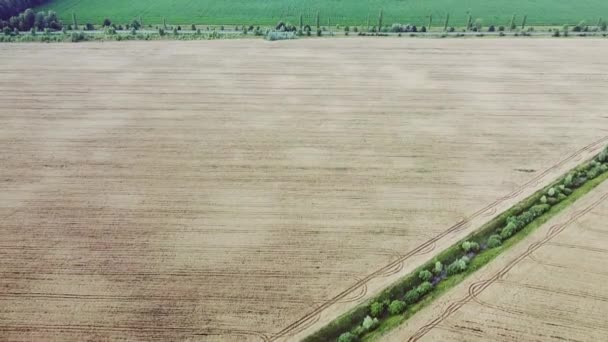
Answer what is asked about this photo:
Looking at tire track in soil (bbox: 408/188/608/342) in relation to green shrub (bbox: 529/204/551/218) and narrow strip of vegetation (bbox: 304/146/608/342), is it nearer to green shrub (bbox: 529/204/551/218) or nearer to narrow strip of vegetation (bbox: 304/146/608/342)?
narrow strip of vegetation (bbox: 304/146/608/342)

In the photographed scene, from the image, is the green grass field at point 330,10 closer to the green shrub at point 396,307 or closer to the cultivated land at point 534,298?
the cultivated land at point 534,298

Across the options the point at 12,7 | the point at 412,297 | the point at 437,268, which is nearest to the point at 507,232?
the point at 437,268

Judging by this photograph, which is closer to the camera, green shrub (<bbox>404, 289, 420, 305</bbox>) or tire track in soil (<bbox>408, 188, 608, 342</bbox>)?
tire track in soil (<bbox>408, 188, 608, 342</bbox>)

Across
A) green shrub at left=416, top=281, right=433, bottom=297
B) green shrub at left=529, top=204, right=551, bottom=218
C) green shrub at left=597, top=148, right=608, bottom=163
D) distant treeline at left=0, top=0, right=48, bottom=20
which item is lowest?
green shrub at left=416, top=281, right=433, bottom=297

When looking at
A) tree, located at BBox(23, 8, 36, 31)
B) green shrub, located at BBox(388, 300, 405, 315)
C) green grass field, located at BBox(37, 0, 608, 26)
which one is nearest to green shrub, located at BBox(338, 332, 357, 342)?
green shrub, located at BBox(388, 300, 405, 315)

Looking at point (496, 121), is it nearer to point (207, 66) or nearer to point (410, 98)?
point (410, 98)

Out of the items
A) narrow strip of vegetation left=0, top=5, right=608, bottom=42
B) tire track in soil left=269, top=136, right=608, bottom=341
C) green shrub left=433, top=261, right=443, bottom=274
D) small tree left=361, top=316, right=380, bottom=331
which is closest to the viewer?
small tree left=361, top=316, right=380, bottom=331

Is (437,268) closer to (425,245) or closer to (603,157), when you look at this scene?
(425,245)
